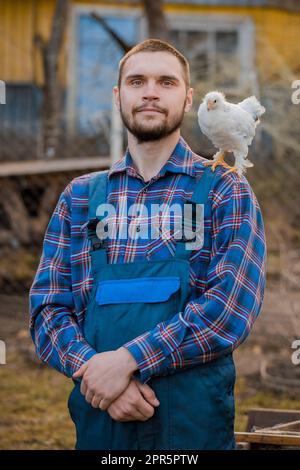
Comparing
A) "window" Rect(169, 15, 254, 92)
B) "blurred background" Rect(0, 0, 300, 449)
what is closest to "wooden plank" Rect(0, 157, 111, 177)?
"blurred background" Rect(0, 0, 300, 449)

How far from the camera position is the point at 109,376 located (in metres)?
2.36

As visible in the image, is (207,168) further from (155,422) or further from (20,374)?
(20,374)

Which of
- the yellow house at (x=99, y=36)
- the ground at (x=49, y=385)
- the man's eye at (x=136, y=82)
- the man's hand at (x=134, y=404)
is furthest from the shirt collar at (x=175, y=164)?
the yellow house at (x=99, y=36)

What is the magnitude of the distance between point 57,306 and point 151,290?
37 centimetres


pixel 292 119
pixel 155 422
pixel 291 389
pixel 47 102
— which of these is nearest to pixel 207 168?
pixel 155 422

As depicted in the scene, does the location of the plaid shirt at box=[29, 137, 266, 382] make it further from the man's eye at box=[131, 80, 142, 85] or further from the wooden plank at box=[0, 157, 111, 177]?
the wooden plank at box=[0, 157, 111, 177]

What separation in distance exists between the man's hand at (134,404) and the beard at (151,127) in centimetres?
81

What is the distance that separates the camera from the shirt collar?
2607mm

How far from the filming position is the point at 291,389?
5.59 metres

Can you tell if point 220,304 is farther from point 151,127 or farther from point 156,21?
point 156,21

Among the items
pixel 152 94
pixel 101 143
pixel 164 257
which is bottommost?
pixel 164 257

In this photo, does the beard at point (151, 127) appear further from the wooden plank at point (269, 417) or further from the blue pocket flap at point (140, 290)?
the wooden plank at point (269, 417)

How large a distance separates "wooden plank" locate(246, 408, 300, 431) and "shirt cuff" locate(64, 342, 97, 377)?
1.44 metres

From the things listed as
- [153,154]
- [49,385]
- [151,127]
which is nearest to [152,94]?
[151,127]
